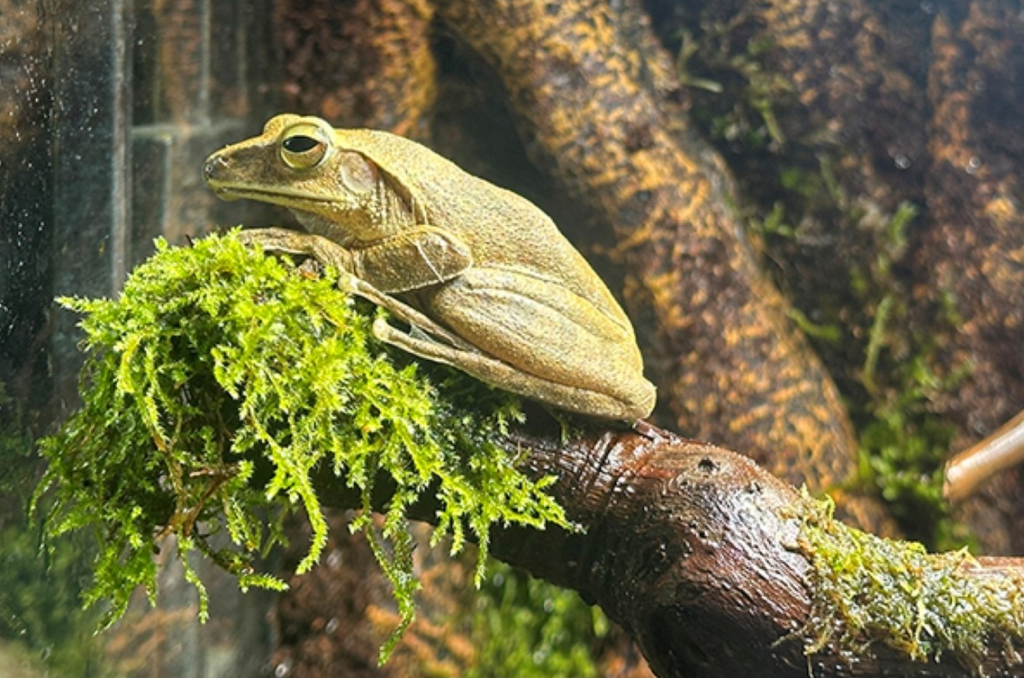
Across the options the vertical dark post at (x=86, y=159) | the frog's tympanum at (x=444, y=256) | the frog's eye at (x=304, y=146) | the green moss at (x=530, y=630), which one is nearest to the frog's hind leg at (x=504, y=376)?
the frog's tympanum at (x=444, y=256)

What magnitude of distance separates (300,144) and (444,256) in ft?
1.06

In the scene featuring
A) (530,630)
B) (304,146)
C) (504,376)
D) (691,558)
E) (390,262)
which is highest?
(304,146)

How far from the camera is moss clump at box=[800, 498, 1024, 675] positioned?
4.53 ft

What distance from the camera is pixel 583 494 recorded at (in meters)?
1.53

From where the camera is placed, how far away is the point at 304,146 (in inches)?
59.9

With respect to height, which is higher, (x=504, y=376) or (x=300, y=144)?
(x=300, y=144)

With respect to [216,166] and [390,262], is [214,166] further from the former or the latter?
[390,262]

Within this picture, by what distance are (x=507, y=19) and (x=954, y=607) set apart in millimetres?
A: 1785

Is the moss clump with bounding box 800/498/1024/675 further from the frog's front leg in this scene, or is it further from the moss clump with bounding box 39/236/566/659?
the frog's front leg

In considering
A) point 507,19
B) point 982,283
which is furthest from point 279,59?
point 982,283

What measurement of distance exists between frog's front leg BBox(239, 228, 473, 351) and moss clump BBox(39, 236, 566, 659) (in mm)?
64

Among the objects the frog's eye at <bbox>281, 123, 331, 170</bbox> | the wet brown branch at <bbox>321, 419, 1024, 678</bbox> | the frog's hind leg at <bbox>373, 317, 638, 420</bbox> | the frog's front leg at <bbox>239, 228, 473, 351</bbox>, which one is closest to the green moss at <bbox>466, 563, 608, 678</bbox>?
the wet brown branch at <bbox>321, 419, 1024, 678</bbox>

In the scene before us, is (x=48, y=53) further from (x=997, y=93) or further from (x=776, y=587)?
(x=997, y=93)

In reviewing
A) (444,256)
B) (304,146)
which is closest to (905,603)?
(444,256)
